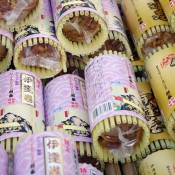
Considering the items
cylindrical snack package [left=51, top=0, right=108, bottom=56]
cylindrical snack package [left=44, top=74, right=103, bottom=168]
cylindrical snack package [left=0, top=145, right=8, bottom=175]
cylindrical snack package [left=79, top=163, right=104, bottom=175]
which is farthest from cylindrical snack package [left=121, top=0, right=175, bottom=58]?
cylindrical snack package [left=0, top=145, right=8, bottom=175]

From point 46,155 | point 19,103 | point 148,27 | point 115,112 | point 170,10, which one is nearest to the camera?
point 46,155

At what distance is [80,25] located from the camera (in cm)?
178

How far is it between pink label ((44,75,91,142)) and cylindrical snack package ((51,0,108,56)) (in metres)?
0.12

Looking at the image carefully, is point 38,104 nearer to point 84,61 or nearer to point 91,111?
point 91,111

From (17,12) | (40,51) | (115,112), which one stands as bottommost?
(115,112)

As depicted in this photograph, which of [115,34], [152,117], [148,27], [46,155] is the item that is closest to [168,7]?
[148,27]

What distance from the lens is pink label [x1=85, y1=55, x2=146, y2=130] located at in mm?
1487

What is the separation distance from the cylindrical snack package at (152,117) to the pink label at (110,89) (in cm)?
16

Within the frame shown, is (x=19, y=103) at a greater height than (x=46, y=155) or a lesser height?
greater

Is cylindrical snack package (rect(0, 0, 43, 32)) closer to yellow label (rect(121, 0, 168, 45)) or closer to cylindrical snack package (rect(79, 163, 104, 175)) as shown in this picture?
yellow label (rect(121, 0, 168, 45))

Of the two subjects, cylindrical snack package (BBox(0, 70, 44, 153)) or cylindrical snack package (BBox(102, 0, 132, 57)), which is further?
cylindrical snack package (BBox(102, 0, 132, 57))

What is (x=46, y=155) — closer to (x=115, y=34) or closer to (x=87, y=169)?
(x=87, y=169)

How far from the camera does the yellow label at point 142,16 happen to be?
183 cm

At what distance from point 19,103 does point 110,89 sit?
0.31 meters
